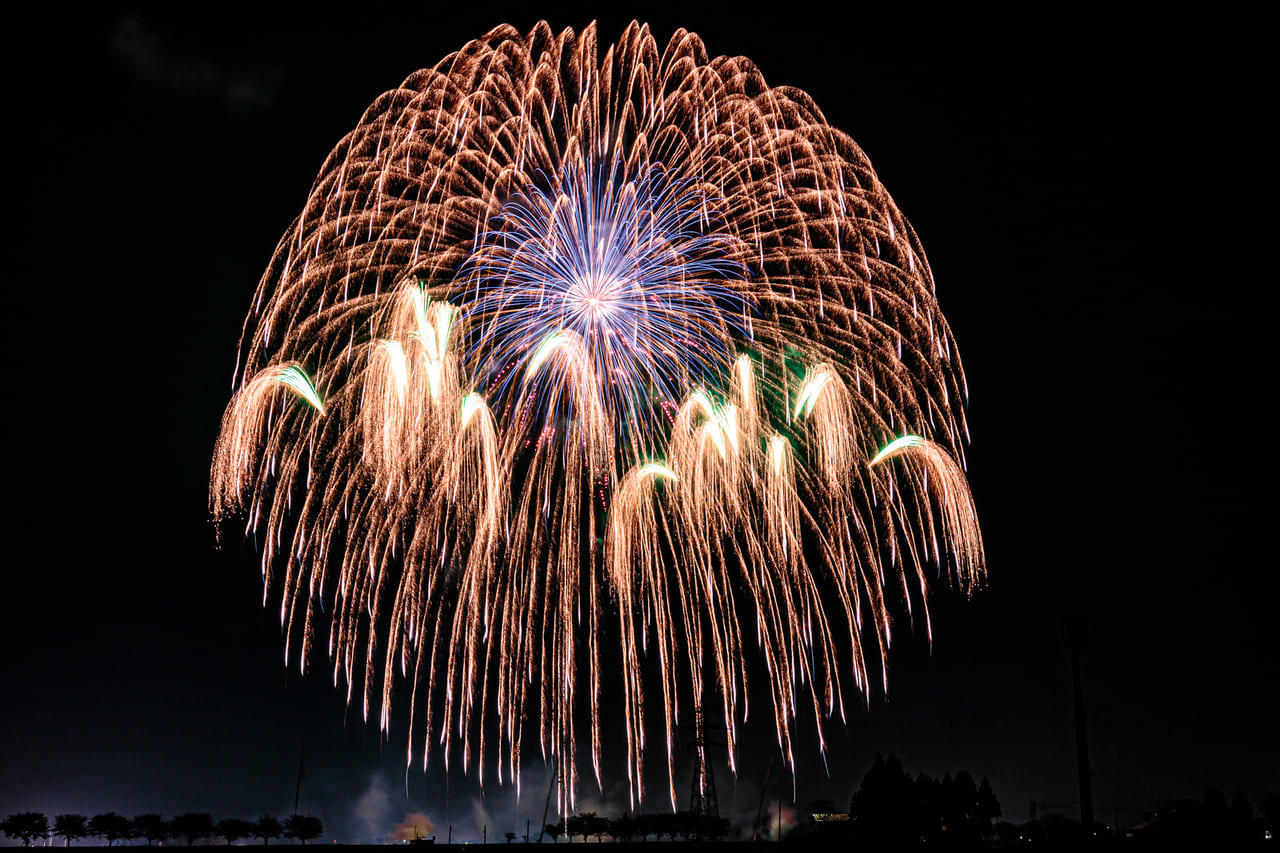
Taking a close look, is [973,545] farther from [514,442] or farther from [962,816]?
[962,816]

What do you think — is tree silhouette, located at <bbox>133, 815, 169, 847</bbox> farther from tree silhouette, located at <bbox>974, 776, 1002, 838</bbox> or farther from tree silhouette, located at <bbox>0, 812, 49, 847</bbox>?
tree silhouette, located at <bbox>974, 776, 1002, 838</bbox>

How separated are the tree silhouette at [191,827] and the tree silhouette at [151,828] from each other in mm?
1054

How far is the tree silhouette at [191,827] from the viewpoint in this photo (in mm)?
107525

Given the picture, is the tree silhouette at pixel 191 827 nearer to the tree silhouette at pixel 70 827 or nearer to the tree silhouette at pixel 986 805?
the tree silhouette at pixel 70 827

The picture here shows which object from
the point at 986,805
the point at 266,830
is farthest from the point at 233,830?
the point at 986,805

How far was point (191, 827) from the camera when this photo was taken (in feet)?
353

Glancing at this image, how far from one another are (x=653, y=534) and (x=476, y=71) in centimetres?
1354

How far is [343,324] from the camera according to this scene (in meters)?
28.4

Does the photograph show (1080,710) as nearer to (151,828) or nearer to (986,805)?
(986,805)

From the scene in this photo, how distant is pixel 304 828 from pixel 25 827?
1124 inches

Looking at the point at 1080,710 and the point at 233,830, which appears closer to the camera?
the point at 1080,710

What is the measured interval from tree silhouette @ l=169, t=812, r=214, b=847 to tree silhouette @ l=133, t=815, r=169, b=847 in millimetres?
1054

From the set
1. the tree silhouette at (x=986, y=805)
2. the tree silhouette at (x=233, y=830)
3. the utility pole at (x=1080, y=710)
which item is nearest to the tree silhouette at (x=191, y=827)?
the tree silhouette at (x=233, y=830)

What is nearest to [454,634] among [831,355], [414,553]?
[414,553]
